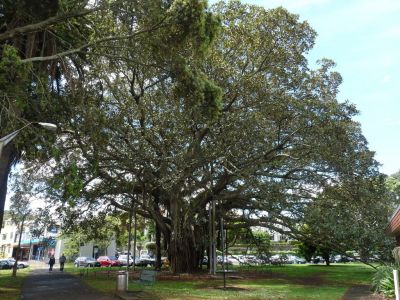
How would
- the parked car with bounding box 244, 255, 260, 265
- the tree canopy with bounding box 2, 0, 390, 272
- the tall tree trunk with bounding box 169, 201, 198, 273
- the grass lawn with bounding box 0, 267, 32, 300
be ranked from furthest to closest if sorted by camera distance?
the parked car with bounding box 244, 255, 260, 265, the tall tree trunk with bounding box 169, 201, 198, 273, the grass lawn with bounding box 0, 267, 32, 300, the tree canopy with bounding box 2, 0, 390, 272

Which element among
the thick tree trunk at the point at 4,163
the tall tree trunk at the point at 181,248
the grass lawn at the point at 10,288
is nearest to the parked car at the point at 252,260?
the tall tree trunk at the point at 181,248

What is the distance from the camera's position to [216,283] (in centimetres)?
1923

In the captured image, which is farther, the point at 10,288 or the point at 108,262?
the point at 108,262

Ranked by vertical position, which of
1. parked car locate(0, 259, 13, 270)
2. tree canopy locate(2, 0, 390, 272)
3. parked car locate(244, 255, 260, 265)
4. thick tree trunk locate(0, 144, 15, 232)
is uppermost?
tree canopy locate(2, 0, 390, 272)

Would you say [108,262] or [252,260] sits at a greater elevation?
[108,262]

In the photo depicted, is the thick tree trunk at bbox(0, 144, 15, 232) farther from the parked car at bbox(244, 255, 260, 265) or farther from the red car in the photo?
the red car

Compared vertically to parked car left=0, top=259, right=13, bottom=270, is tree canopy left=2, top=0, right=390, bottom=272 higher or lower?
higher

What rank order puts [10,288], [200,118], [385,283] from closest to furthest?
1. [385,283]
2. [200,118]
3. [10,288]

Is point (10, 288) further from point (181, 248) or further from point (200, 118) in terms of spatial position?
point (200, 118)

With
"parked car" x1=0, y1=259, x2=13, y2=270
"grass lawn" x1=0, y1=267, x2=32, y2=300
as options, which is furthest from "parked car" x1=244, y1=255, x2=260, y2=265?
"parked car" x1=0, y1=259, x2=13, y2=270

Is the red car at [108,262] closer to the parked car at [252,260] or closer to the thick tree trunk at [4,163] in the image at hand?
the parked car at [252,260]

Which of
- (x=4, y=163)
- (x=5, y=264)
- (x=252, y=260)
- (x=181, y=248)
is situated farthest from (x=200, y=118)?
(x=5, y=264)

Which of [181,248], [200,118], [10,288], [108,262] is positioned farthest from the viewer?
[108,262]

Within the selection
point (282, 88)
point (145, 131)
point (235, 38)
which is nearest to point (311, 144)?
point (282, 88)
